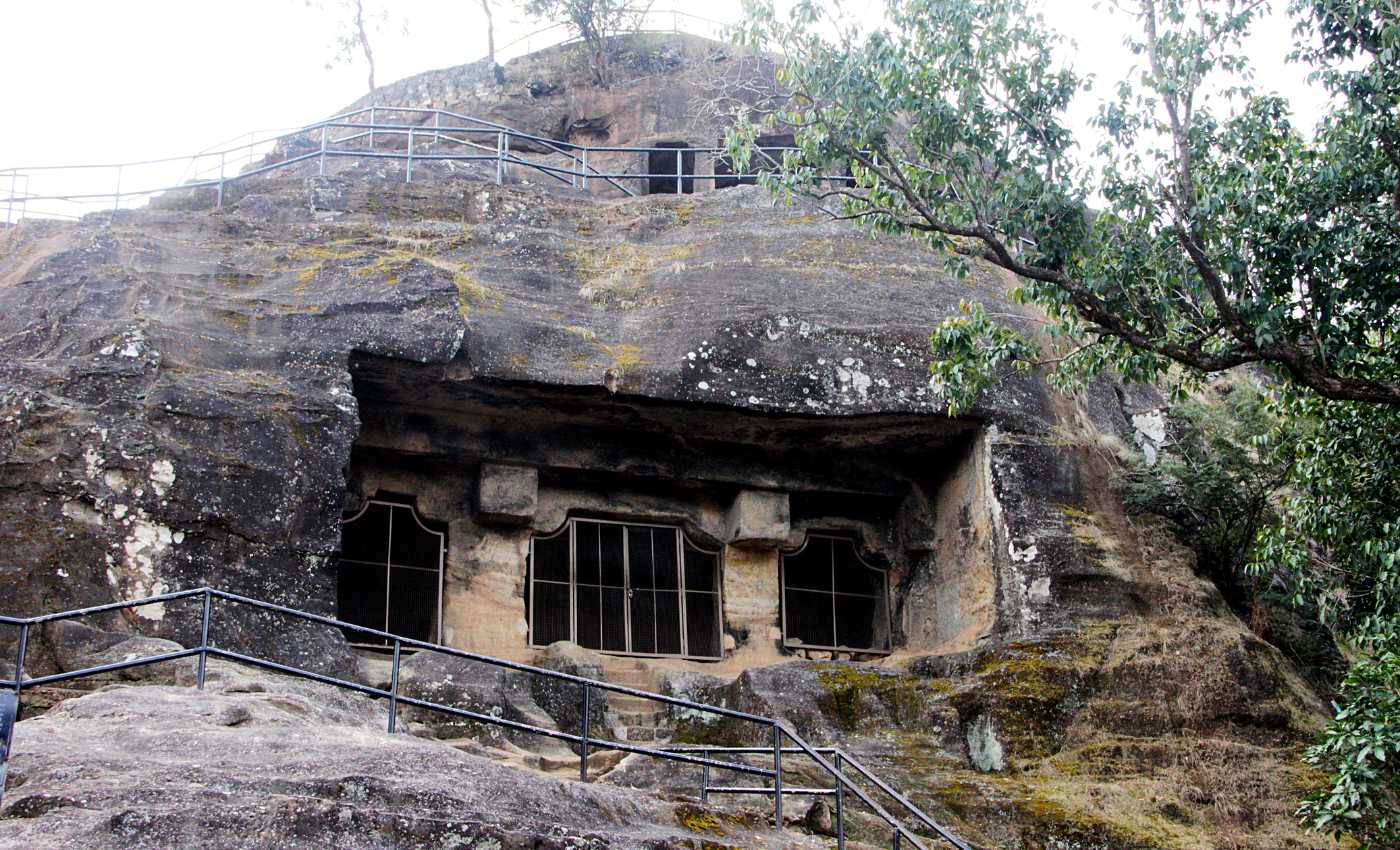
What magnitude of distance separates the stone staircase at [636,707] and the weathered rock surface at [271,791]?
174 inches

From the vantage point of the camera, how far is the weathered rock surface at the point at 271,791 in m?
7.43

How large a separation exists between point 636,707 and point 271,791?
23.9ft

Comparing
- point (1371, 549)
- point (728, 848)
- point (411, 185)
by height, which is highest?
point (411, 185)

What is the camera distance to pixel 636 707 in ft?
48.9

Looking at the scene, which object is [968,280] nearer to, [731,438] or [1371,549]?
[731,438]

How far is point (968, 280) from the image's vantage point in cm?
1688

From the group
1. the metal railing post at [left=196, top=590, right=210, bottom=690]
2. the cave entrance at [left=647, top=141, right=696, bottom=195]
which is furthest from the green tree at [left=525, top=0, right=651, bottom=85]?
the metal railing post at [left=196, top=590, right=210, bottom=690]

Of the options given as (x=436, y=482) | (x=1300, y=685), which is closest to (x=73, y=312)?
(x=436, y=482)

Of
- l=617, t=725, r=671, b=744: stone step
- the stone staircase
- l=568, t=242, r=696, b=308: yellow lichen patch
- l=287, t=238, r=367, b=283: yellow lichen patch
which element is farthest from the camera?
l=568, t=242, r=696, b=308: yellow lichen patch

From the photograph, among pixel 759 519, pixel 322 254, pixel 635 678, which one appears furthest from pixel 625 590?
pixel 322 254

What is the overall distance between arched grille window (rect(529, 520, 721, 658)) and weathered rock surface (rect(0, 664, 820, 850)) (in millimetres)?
6833

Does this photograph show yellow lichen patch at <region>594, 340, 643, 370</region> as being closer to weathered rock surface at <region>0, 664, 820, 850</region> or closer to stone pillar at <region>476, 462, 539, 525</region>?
stone pillar at <region>476, 462, 539, 525</region>

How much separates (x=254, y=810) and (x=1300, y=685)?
10.1 metres

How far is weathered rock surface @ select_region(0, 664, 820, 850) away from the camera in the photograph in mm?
7434
